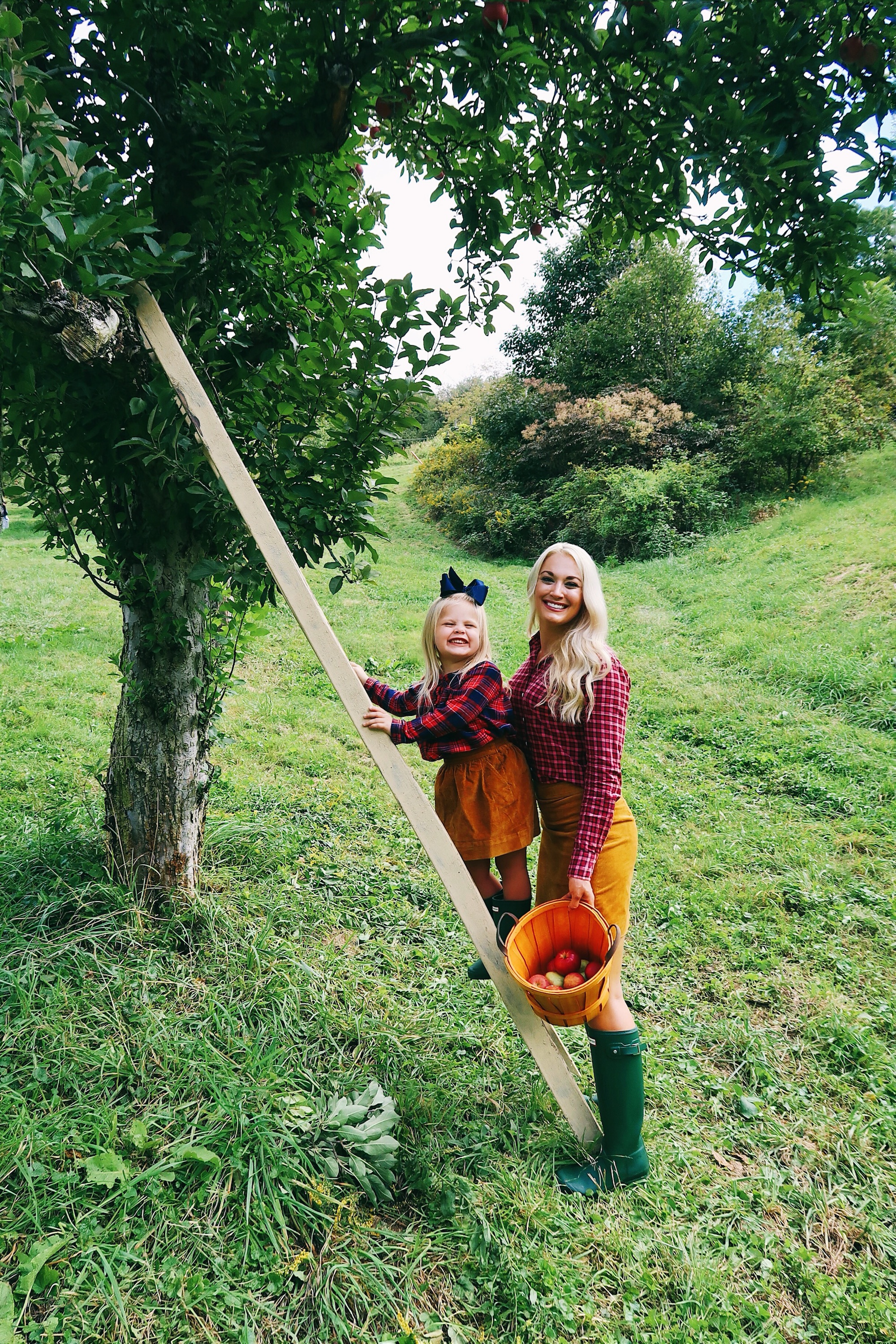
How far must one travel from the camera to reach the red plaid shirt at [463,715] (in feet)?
8.46

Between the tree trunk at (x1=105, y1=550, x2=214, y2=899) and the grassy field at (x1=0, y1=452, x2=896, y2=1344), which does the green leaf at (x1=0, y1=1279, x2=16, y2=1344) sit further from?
the tree trunk at (x1=105, y1=550, x2=214, y2=899)

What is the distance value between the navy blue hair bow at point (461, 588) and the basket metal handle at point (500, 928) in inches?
45.2

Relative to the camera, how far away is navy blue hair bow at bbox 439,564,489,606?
8.96 ft

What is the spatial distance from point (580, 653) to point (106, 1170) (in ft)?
6.74

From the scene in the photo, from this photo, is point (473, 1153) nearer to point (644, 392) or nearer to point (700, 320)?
point (644, 392)

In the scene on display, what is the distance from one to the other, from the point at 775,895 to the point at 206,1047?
3.12 metres

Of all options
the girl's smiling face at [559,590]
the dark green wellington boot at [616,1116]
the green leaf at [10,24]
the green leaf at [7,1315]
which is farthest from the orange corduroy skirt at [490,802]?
the green leaf at [10,24]

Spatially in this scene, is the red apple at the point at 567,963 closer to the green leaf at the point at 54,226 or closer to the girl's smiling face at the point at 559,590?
the girl's smiling face at the point at 559,590

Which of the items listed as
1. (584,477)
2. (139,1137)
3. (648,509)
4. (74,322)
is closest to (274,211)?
(74,322)

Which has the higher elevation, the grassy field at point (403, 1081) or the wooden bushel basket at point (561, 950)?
the wooden bushel basket at point (561, 950)

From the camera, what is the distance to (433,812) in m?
2.33

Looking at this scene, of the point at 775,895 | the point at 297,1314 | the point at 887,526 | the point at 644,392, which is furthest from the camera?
the point at 644,392

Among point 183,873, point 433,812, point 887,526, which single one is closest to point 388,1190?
point 433,812

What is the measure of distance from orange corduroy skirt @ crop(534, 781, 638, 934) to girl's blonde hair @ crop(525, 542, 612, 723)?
30 cm
